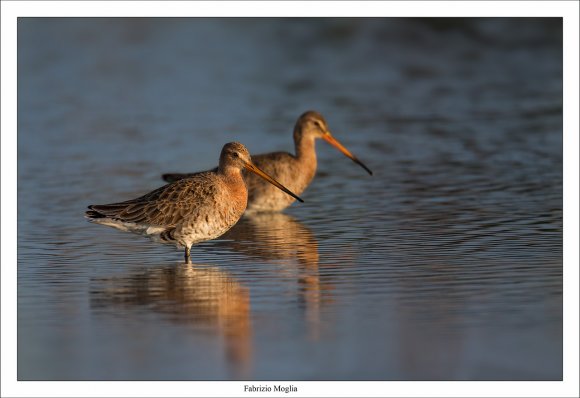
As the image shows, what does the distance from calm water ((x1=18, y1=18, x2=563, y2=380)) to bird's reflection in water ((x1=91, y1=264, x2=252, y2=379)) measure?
0.03 m

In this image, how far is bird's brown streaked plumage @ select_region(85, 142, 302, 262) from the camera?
383 inches

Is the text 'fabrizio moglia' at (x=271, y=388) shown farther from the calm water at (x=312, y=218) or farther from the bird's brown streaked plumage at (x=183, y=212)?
the bird's brown streaked plumage at (x=183, y=212)

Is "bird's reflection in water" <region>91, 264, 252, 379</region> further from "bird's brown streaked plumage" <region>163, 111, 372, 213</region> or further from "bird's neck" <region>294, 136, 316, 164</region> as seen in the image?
"bird's neck" <region>294, 136, 316, 164</region>

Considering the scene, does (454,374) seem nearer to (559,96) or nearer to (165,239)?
(165,239)

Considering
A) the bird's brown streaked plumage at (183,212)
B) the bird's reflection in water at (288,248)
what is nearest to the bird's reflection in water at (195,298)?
the bird's brown streaked plumage at (183,212)

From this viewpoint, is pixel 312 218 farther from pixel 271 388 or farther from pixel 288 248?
pixel 271 388

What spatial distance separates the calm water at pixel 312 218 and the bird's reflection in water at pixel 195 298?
26 mm

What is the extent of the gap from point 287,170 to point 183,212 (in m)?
3.30

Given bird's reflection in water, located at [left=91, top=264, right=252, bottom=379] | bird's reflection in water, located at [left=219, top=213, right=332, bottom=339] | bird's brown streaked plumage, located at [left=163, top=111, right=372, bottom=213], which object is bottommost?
bird's reflection in water, located at [left=91, top=264, right=252, bottom=379]

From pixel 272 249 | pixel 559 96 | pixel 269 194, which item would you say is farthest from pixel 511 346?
pixel 559 96

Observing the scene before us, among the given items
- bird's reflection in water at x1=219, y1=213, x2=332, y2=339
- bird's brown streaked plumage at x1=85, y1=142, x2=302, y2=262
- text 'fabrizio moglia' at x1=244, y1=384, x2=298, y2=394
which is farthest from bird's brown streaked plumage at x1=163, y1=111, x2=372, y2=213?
text 'fabrizio moglia' at x1=244, y1=384, x2=298, y2=394

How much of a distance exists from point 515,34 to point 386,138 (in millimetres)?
11045

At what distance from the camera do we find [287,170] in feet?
42.3

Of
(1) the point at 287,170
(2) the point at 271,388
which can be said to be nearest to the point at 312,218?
(1) the point at 287,170
